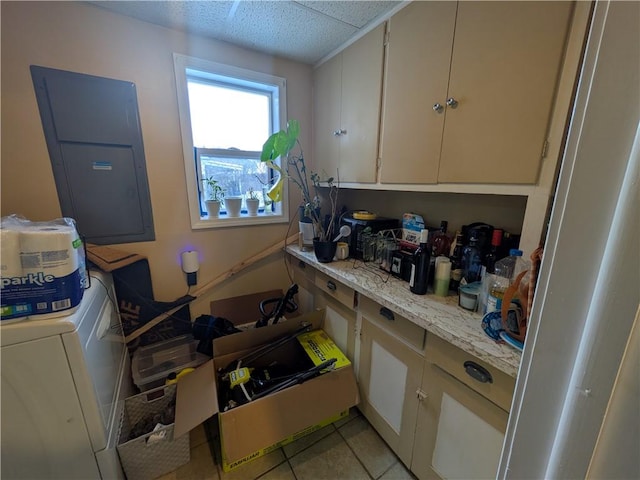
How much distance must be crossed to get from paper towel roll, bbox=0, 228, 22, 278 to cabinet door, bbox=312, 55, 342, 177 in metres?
1.60

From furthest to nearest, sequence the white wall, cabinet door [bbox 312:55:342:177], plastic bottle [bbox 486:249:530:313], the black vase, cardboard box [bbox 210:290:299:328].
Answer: cardboard box [bbox 210:290:299:328] → cabinet door [bbox 312:55:342:177] → the black vase → the white wall → plastic bottle [bbox 486:249:530:313]

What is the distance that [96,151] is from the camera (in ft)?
4.65

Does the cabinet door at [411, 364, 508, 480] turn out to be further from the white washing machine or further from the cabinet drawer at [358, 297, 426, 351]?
the white washing machine

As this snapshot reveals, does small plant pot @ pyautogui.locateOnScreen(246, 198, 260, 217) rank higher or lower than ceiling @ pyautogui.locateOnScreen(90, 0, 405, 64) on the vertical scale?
lower

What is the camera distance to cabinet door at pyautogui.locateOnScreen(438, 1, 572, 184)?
2.62ft

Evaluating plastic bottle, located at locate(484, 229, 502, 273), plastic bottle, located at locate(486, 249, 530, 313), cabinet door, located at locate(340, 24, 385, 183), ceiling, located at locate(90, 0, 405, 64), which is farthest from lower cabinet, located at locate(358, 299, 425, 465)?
ceiling, located at locate(90, 0, 405, 64)

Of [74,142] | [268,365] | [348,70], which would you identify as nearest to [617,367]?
[268,365]

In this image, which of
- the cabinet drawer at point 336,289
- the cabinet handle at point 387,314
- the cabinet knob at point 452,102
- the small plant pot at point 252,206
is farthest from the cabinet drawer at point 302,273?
the cabinet knob at point 452,102

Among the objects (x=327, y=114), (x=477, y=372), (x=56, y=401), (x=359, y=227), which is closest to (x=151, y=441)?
(x=56, y=401)

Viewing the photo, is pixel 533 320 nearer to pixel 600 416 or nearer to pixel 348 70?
pixel 600 416

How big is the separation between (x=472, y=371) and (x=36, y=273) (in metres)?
1.49

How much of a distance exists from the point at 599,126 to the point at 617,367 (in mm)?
250

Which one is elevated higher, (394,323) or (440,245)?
(440,245)

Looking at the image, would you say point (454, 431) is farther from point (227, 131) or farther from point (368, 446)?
Answer: point (227, 131)
